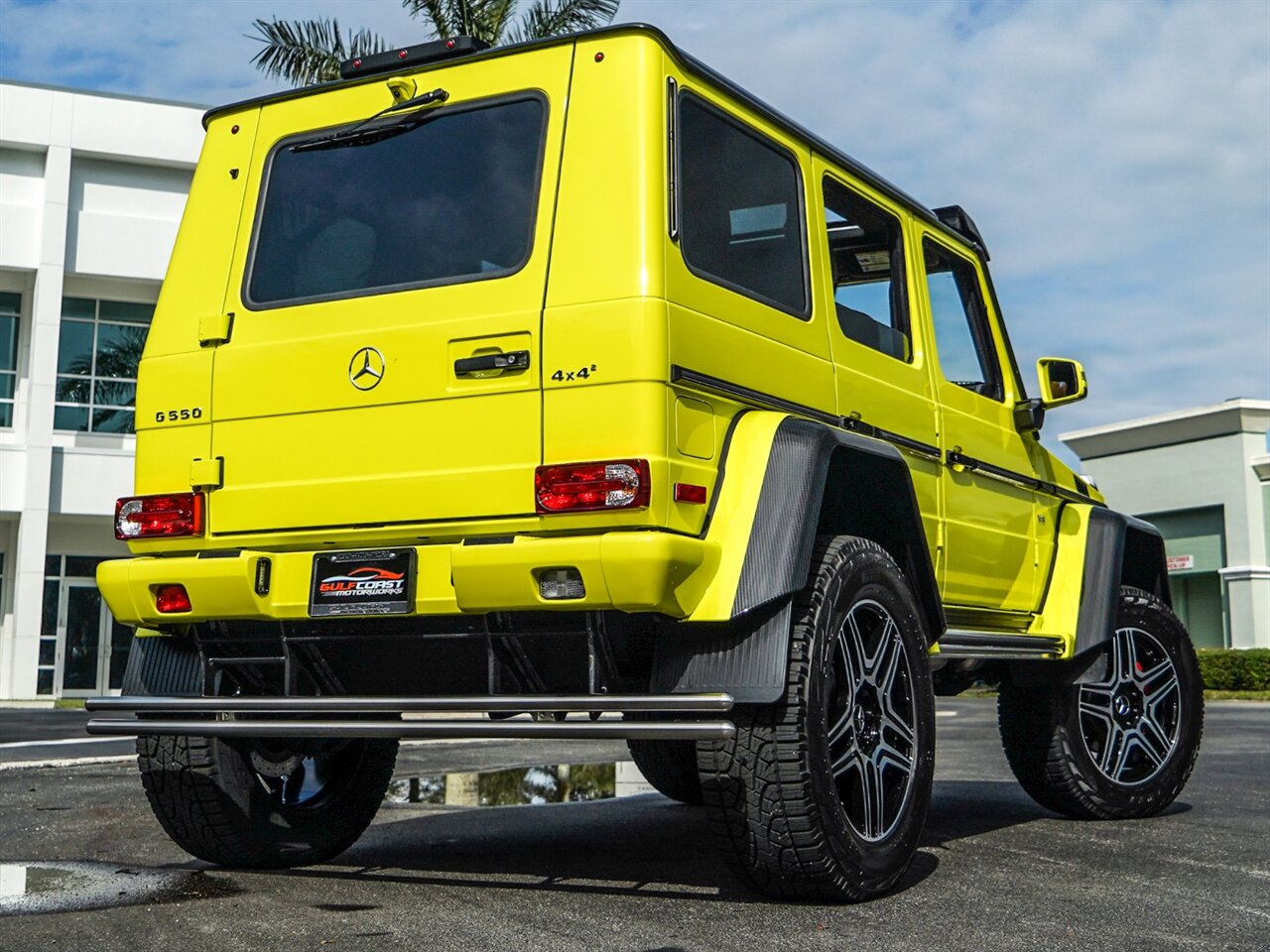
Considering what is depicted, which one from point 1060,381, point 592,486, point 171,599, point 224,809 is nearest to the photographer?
point 592,486

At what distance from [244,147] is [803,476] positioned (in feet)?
7.60

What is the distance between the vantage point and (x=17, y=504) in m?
27.4

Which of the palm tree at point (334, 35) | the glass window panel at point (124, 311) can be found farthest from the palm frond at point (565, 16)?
the glass window panel at point (124, 311)

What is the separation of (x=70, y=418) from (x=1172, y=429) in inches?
1040

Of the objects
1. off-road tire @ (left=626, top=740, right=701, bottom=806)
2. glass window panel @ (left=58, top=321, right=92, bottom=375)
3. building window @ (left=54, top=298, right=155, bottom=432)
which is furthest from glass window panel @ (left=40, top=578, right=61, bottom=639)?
off-road tire @ (left=626, top=740, right=701, bottom=806)

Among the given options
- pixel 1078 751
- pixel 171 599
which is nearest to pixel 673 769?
pixel 1078 751

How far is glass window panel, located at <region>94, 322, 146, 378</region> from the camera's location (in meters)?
29.1

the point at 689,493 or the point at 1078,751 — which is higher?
the point at 689,493

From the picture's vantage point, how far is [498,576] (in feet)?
14.0

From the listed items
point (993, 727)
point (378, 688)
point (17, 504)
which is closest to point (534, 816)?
point (378, 688)

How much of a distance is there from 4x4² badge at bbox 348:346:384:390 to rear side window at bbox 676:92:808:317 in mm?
984

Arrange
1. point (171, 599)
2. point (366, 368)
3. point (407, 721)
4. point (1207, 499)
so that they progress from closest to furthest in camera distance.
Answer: point (407, 721) → point (366, 368) → point (171, 599) → point (1207, 499)

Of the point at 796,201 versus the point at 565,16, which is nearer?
the point at 796,201

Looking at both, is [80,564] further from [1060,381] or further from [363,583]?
[363,583]
